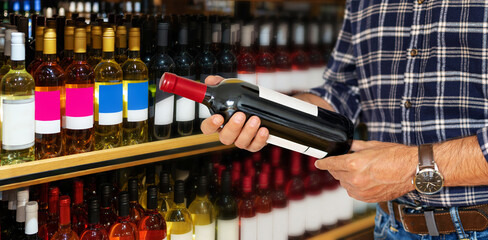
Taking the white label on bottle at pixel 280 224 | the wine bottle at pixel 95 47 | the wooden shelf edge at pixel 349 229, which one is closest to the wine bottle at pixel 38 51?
the wine bottle at pixel 95 47

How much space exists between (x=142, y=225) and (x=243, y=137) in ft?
1.89

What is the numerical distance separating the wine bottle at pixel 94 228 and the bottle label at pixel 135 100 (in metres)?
0.26

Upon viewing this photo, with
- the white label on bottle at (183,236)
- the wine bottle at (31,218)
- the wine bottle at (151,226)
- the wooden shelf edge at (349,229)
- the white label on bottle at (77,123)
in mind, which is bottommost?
the wooden shelf edge at (349,229)

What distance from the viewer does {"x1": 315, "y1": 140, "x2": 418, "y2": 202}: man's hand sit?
4.24ft

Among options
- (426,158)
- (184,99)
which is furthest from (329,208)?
(426,158)

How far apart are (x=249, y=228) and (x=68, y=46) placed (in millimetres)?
944

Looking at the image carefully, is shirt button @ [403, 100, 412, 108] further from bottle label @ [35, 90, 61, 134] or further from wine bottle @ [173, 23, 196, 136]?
bottle label @ [35, 90, 61, 134]

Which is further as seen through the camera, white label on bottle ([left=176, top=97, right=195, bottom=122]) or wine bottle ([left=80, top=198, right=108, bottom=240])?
white label on bottle ([left=176, top=97, right=195, bottom=122])

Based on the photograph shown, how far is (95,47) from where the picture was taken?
1.50m

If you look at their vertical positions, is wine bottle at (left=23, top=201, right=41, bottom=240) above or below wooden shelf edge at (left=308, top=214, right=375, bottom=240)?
above

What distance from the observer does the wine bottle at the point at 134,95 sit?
4.95ft

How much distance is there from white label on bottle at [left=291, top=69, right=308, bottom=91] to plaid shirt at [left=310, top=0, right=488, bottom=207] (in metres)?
0.45

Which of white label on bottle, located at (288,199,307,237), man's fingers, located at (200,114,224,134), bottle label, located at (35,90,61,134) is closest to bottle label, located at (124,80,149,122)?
bottle label, located at (35,90,61,134)

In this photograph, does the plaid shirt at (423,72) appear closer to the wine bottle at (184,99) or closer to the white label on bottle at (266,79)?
the white label on bottle at (266,79)
